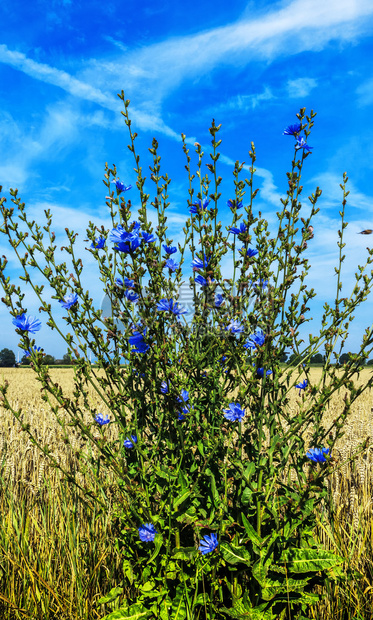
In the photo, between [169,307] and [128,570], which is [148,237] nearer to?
[169,307]

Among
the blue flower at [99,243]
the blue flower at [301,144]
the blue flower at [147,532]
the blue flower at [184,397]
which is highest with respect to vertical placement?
the blue flower at [301,144]

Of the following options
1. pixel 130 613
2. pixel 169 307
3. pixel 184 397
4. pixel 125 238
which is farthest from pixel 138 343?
pixel 130 613

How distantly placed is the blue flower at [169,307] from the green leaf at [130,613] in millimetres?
1538

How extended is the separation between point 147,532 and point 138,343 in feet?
3.18

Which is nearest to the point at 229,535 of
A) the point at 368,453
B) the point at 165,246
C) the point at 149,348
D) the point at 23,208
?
the point at 149,348

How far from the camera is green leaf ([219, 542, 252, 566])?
2.09 meters

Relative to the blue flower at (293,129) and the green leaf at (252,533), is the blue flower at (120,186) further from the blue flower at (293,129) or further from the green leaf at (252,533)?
the green leaf at (252,533)

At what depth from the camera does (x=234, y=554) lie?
2113mm

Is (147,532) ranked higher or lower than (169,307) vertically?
lower

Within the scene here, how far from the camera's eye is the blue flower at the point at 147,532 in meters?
2.17

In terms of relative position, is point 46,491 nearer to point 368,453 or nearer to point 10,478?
point 10,478

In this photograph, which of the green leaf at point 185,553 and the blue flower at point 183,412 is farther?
the blue flower at point 183,412

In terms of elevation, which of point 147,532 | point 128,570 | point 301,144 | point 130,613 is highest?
point 301,144

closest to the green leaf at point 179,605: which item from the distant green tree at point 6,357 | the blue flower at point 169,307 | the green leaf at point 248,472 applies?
the green leaf at point 248,472
